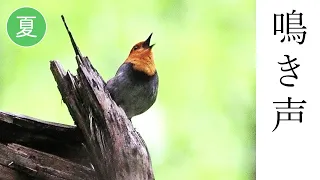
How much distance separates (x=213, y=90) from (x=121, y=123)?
211 mm

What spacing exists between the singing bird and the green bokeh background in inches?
0.6

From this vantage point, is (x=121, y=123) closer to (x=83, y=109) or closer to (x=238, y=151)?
(x=83, y=109)

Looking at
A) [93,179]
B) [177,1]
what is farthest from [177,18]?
[93,179]

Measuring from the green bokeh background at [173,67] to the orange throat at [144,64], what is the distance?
0.02m

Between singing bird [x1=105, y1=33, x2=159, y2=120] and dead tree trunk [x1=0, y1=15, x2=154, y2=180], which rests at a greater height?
singing bird [x1=105, y1=33, x2=159, y2=120]

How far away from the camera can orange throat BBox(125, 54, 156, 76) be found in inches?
39.2

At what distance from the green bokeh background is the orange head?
0.5 inches

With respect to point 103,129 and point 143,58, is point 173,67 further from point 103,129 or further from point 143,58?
point 103,129

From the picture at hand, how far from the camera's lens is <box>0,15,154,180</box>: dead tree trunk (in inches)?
37.4

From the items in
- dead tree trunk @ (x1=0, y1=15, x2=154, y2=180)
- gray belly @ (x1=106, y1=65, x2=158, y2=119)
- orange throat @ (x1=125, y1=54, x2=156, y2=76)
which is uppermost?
orange throat @ (x1=125, y1=54, x2=156, y2=76)

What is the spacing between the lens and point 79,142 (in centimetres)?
97

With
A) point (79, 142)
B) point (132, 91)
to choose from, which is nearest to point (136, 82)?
point (132, 91)

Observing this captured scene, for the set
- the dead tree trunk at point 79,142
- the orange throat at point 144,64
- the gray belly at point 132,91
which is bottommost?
the dead tree trunk at point 79,142

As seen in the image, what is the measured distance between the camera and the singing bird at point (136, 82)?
0.98 meters
